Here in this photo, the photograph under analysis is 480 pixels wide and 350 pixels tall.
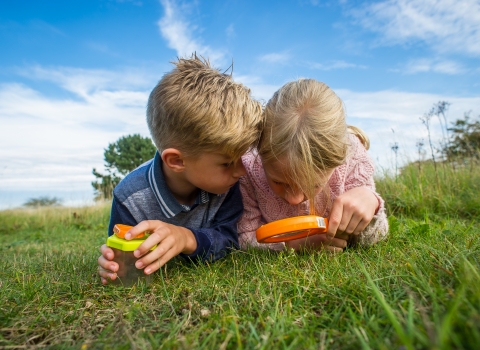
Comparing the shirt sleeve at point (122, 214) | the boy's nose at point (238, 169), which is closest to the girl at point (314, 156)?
the boy's nose at point (238, 169)

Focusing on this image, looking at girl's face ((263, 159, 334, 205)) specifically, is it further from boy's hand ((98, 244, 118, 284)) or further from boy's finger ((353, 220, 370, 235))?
boy's hand ((98, 244, 118, 284))

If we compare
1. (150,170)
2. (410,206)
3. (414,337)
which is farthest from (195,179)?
(410,206)

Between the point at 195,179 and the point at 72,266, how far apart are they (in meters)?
1.01

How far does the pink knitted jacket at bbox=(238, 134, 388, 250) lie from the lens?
2680 millimetres

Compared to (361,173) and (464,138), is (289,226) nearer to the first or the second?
(361,173)

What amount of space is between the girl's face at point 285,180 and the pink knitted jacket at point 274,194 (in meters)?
0.32

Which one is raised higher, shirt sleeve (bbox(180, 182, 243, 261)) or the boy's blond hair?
the boy's blond hair

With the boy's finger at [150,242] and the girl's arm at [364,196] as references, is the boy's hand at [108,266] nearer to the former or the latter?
the boy's finger at [150,242]

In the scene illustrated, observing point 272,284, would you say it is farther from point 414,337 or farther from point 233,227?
point 233,227

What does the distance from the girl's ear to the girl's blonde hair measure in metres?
0.50

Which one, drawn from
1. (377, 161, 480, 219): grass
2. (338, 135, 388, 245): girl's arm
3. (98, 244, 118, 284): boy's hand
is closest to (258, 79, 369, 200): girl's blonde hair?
(338, 135, 388, 245): girl's arm

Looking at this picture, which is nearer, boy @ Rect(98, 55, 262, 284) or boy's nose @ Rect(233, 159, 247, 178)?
boy @ Rect(98, 55, 262, 284)

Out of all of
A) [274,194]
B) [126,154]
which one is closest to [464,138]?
[274,194]

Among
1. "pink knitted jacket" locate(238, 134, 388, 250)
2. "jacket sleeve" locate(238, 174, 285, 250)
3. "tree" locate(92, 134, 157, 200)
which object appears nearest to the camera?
"pink knitted jacket" locate(238, 134, 388, 250)
